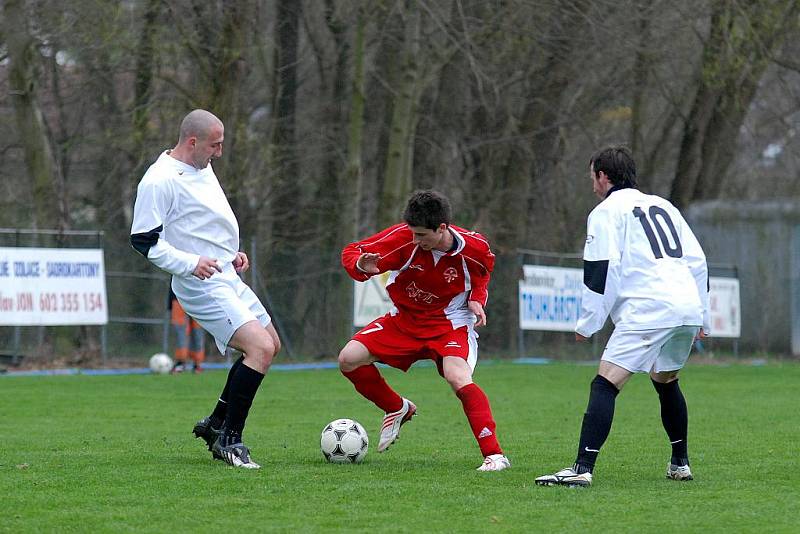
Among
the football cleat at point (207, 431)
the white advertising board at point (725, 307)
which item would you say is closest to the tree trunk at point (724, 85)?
the white advertising board at point (725, 307)

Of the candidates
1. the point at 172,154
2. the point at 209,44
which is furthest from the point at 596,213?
the point at 209,44

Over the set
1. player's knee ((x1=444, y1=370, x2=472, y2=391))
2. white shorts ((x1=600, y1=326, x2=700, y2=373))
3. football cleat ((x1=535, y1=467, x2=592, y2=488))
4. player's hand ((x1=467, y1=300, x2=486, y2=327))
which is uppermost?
player's hand ((x1=467, y1=300, x2=486, y2=327))

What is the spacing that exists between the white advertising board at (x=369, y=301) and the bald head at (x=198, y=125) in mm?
13675

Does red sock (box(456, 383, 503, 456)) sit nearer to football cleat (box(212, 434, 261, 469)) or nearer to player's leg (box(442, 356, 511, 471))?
player's leg (box(442, 356, 511, 471))

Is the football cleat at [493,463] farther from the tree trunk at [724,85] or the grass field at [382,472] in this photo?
the tree trunk at [724,85]

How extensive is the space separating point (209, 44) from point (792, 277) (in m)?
12.0

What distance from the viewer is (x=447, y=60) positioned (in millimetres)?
21922

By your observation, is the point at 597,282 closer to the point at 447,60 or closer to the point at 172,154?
the point at 172,154

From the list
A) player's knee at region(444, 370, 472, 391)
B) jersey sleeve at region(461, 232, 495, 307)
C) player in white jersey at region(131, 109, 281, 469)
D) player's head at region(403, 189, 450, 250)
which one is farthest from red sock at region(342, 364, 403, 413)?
player's head at region(403, 189, 450, 250)

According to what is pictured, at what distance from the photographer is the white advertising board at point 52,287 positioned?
1785 centimetres

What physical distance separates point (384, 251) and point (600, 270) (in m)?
1.78

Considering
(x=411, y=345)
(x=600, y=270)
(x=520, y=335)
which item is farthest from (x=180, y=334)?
(x=600, y=270)

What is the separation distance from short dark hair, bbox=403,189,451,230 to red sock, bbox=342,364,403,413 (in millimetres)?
1171

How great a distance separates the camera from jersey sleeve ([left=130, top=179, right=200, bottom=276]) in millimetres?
7434
